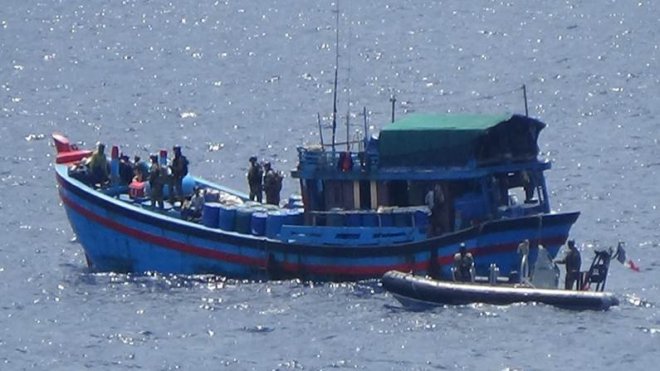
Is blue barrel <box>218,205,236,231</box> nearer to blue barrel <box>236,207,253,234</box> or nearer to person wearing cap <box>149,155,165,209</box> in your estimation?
blue barrel <box>236,207,253,234</box>

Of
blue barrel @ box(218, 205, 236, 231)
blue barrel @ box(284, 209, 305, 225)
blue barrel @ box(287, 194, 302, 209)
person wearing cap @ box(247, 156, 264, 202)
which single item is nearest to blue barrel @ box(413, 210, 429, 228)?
blue barrel @ box(284, 209, 305, 225)

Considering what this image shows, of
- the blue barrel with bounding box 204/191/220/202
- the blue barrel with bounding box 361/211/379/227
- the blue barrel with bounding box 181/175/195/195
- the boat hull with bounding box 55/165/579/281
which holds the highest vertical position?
the blue barrel with bounding box 181/175/195/195

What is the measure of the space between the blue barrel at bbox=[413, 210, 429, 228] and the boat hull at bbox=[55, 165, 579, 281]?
660 mm

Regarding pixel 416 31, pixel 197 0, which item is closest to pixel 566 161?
pixel 416 31

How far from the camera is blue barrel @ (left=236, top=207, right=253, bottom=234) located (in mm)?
58969

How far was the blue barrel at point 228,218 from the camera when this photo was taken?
5906 centimetres

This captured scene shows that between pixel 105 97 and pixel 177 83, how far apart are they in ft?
21.6

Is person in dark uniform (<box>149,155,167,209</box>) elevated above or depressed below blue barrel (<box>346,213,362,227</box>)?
above

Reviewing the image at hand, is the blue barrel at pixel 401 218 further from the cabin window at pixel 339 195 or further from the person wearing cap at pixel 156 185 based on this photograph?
the person wearing cap at pixel 156 185

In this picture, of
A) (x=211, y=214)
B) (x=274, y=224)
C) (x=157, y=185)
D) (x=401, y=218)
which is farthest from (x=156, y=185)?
(x=401, y=218)

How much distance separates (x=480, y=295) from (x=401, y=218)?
3.54 m

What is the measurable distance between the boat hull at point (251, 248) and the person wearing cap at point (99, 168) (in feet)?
2.17

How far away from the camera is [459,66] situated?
11181 centimetres

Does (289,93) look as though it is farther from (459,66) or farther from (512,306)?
(512,306)
